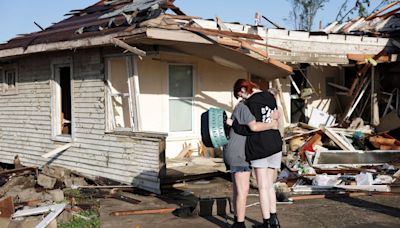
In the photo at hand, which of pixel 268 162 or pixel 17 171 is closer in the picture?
pixel 268 162

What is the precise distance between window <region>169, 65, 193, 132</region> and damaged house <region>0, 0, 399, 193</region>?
0.08 feet

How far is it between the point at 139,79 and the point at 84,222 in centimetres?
410

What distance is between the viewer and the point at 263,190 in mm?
5977

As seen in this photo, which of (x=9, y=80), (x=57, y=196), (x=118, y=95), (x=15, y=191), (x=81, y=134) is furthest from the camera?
(x=9, y=80)

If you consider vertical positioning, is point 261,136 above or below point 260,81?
below

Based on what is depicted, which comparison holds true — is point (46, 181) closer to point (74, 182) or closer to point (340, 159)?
point (74, 182)

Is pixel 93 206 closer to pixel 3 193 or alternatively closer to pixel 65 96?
pixel 3 193

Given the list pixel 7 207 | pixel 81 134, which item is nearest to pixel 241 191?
pixel 7 207

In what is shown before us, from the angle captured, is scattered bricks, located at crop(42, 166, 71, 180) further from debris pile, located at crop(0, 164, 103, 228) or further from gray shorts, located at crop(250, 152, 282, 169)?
gray shorts, located at crop(250, 152, 282, 169)

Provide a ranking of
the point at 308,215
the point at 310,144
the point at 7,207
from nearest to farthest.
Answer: the point at 308,215, the point at 7,207, the point at 310,144

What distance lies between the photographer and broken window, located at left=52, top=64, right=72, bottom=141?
39.2 feet

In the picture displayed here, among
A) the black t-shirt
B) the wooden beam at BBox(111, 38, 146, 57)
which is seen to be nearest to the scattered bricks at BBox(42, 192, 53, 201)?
the wooden beam at BBox(111, 38, 146, 57)

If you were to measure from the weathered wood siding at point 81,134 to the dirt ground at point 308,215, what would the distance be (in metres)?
1.13

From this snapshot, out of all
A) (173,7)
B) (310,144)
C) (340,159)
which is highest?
(173,7)
